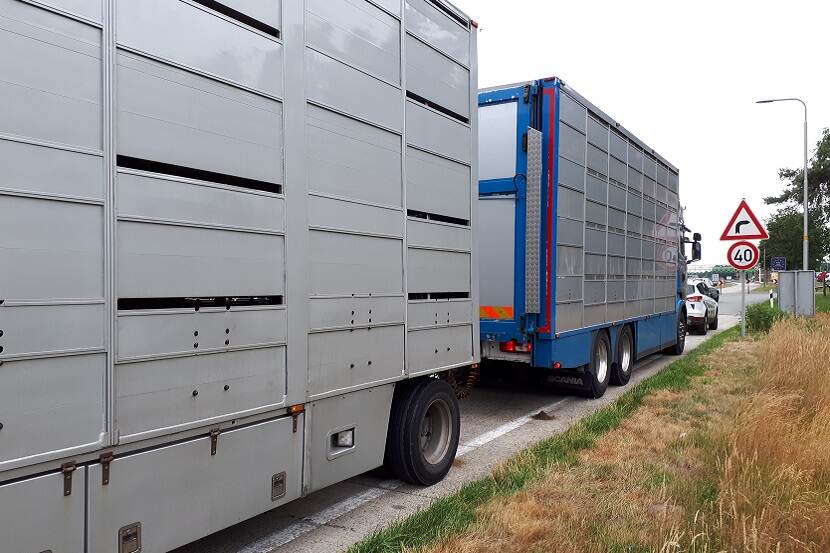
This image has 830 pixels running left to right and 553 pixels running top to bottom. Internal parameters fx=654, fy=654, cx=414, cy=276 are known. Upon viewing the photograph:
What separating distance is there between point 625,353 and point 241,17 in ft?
26.4

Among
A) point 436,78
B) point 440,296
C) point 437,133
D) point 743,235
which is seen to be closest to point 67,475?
point 440,296

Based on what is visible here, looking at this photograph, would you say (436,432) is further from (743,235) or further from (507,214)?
(743,235)

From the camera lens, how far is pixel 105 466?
2711 millimetres

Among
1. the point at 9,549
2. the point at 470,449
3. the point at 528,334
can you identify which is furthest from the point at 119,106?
the point at 528,334

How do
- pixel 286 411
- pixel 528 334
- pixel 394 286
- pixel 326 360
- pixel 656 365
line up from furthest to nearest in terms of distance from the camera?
1. pixel 656 365
2. pixel 528 334
3. pixel 394 286
4. pixel 326 360
5. pixel 286 411

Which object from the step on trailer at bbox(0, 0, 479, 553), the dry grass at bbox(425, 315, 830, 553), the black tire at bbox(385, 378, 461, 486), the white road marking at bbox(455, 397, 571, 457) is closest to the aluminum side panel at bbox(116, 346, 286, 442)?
the step on trailer at bbox(0, 0, 479, 553)

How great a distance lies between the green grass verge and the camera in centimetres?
363

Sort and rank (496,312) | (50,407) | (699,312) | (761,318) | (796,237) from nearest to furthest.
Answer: (50,407), (496,312), (761,318), (699,312), (796,237)

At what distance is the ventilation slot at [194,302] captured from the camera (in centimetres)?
281

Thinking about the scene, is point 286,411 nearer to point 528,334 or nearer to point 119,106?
point 119,106

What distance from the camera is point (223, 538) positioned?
402 cm

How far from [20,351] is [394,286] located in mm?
2487

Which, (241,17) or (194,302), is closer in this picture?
(194,302)

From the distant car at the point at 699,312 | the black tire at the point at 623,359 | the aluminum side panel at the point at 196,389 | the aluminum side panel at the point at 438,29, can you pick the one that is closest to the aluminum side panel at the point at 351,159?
the aluminum side panel at the point at 438,29
